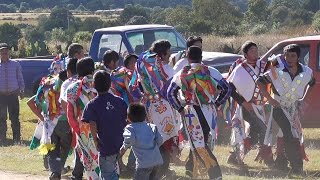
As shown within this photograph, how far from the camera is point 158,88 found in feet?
30.9

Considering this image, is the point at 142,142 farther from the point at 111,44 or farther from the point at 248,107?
the point at 111,44

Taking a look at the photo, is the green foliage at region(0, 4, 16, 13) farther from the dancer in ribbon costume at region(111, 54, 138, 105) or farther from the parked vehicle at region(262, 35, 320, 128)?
the dancer in ribbon costume at region(111, 54, 138, 105)

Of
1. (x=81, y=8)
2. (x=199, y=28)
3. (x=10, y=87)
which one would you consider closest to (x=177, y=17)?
(x=199, y=28)

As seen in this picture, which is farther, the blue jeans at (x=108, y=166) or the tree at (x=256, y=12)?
the tree at (x=256, y=12)

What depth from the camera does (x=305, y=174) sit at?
9.56m

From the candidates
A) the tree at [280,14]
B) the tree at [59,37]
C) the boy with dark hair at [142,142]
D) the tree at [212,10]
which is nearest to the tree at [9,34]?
the tree at [59,37]

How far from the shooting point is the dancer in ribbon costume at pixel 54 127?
9.44 m

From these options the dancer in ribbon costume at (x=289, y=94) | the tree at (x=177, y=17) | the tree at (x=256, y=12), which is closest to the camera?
the dancer in ribbon costume at (x=289, y=94)

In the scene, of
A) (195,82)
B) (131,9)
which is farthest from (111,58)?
(131,9)

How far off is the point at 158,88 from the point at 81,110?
1334 mm

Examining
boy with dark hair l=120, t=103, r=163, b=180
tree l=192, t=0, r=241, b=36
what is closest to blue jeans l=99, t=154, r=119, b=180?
boy with dark hair l=120, t=103, r=163, b=180

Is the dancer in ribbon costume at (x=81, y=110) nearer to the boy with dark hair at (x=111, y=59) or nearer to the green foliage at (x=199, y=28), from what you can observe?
the boy with dark hair at (x=111, y=59)

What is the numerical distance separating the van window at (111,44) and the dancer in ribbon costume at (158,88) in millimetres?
5556

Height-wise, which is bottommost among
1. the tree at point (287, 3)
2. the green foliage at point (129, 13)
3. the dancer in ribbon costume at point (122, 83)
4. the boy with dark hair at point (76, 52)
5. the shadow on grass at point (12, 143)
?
the tree at point (287, 3)
